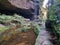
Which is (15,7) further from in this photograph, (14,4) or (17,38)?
(17,38)

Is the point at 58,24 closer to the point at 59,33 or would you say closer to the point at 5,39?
the point at 59,33

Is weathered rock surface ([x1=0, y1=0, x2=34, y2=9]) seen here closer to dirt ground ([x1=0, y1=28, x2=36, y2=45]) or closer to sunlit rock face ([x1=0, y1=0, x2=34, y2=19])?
sunlit rock face ([x1=0, y1=0, x2=34, y2=19])

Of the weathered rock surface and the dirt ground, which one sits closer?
the dirt ground

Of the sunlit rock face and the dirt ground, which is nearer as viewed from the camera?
the dirt ground

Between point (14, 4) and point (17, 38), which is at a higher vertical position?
point (14, 4)

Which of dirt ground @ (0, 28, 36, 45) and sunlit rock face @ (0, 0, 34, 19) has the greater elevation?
sunlit rock face @ (0, 0, 34, 19)

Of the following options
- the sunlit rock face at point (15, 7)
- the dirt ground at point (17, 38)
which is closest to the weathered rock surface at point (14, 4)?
the sunlit rock face at point (15, 7)

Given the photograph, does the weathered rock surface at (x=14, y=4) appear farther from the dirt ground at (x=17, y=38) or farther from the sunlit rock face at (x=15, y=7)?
the dirt ground at (x=17, y=38)

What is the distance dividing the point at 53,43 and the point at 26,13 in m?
2.08

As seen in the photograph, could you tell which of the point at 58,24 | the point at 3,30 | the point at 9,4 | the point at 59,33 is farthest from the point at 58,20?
the point at 3,30

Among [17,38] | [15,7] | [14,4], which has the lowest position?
[17,38]

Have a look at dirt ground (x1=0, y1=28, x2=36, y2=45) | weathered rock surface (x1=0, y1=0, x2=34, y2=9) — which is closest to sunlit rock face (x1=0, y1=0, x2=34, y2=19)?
weathered rock surface (x1=0, y1=0, x2=34, y2=9)

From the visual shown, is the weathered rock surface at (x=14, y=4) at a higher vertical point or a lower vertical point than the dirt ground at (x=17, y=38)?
higher

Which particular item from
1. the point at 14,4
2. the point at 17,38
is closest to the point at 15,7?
the point at 14,4
